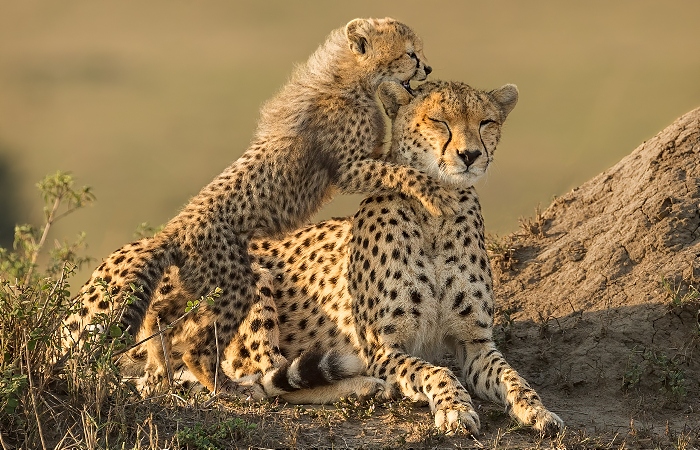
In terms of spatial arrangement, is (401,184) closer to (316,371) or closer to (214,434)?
(316,371)

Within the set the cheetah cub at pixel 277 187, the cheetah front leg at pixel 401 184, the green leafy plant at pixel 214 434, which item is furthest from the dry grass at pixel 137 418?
the cheetah front leg at pixel 401 184

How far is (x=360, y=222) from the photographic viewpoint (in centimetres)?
458

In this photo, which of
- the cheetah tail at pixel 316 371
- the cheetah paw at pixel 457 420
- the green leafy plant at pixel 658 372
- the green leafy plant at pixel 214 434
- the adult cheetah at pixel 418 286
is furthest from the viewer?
the green leafy plant at pixel 658 372

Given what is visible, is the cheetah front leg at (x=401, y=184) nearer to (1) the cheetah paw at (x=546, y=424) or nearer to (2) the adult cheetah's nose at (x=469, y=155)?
(2) the adult cheetah's nose at (x=469, y=155)

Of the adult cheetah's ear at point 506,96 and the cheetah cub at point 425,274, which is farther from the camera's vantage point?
the adult cheetah's ear at point 506,96

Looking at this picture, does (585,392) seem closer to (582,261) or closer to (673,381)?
(673,381)

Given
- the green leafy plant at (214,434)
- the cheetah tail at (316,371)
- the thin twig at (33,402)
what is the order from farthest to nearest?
the cheetah tail at (316,371)
the green leafy plant at (214,434)
the thin twig at (33,402)

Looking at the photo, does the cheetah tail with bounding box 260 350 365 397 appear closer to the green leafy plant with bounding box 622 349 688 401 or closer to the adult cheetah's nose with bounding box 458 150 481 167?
the adult cheetah's nose with bounding box 458 150 481 167

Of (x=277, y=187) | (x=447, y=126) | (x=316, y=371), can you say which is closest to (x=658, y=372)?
(x=447, y=126)

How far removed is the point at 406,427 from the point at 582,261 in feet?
6.65

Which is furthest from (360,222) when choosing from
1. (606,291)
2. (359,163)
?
(606,291)

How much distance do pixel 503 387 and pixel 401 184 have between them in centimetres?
95

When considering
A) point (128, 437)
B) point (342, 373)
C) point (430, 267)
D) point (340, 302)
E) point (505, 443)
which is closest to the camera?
point (128, 437)

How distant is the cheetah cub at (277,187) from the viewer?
4520 mm
